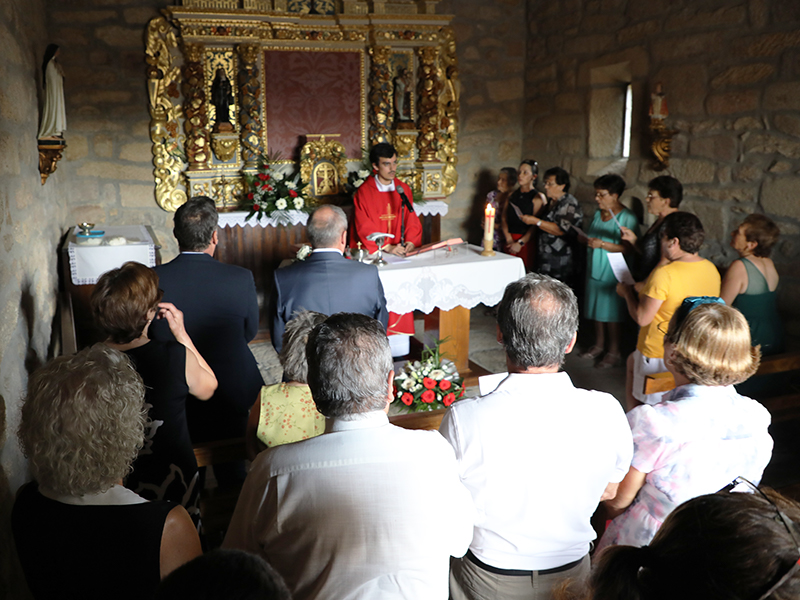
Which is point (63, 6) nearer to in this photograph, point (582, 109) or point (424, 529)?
point (582, 109)

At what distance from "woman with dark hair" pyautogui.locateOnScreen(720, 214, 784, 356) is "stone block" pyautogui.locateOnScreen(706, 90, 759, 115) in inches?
55.4

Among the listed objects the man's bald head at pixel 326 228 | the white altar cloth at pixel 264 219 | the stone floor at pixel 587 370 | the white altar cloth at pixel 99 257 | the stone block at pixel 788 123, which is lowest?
the stone floor at pixel 587 370

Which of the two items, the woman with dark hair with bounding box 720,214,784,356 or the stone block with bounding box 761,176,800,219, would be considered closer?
the woman with dark hair with bounding box 720,214,784,356

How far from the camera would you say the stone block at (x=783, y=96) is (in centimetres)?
444

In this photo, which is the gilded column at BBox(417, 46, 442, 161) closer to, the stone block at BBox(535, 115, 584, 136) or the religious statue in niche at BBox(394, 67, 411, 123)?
the religious statue in niche at BBox(394, 67, 411, 123)

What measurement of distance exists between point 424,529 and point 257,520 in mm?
365

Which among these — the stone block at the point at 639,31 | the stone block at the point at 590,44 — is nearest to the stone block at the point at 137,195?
the stone block at the point at 590,44

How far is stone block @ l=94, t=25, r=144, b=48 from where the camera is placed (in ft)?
21.2

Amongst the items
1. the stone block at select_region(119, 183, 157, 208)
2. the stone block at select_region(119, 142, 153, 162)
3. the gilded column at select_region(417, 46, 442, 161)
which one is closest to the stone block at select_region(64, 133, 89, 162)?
the stone block at select_region(119, 142, 153, 162)

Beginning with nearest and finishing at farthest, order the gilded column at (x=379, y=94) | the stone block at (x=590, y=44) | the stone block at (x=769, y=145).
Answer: the stone block at (x=769, y=145), the stone block at (x=590, y=44), the gilded column at (x=379, y=94)

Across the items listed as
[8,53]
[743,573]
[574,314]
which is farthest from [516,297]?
[8,53]

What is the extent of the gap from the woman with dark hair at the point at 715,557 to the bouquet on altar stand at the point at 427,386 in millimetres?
2932

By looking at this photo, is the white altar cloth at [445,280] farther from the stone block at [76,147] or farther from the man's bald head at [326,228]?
the stone block at [76,147]

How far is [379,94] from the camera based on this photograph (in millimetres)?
7387
